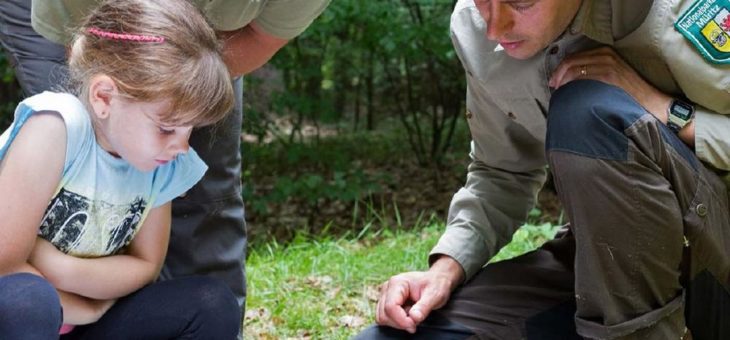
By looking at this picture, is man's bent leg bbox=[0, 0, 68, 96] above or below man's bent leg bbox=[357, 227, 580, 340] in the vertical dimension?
above

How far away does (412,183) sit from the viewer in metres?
7.28

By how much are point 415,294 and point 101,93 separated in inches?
32.1

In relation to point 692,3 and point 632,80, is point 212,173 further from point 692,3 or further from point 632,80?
point 692,3

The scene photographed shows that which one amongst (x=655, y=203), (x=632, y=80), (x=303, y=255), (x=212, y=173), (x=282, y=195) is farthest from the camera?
(x=282, y=195)

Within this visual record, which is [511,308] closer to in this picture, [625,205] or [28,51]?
[625,205]

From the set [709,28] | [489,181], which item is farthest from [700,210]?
[489,181]

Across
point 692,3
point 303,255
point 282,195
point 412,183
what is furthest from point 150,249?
point 412,183

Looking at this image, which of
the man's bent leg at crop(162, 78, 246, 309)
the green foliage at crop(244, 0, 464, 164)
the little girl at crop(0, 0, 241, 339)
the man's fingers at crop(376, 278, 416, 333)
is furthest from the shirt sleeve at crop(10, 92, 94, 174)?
the green foliage at crop(244, 0, 464, 164)

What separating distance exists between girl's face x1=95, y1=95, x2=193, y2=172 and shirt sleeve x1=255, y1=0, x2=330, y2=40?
1.41 ft

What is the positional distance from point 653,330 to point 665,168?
0.31m

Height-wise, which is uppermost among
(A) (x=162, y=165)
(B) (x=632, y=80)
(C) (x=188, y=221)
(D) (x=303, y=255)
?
(B) (x=632, y=80)

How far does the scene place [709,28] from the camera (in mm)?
1719

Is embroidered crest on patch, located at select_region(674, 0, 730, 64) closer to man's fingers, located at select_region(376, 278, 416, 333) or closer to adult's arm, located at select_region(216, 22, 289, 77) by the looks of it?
man's fingers, located at select_region(376, 278, 416, 333)

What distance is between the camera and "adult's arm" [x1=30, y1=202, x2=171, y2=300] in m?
1.78
